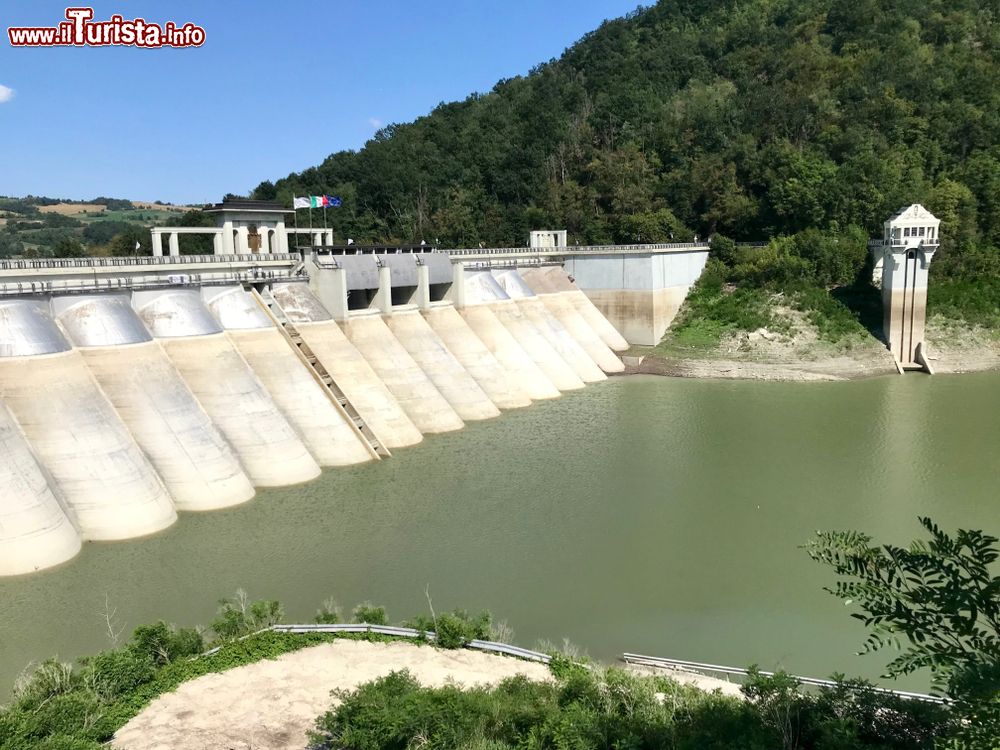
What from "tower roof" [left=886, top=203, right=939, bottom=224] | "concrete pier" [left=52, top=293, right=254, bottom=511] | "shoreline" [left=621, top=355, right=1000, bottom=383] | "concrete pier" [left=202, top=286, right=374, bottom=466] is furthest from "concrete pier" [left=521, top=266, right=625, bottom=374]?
"concrete pier" [left=52, top=293, right=254, bottom=511]

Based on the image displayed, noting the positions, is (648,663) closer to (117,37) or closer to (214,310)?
(214,310)

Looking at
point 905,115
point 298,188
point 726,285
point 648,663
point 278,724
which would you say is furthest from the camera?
point 298,188

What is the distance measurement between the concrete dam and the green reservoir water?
106cm

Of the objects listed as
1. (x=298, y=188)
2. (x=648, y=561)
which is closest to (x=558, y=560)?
(x=648, y=561)

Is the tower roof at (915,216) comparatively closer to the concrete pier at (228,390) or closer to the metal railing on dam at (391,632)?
the concrete pier at (228,390)

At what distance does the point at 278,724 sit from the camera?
10.8 m

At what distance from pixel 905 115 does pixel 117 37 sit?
5132cm

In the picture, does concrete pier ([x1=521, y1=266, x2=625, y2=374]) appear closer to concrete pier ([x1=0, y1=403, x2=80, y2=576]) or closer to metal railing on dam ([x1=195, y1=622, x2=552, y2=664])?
concrete pier ([x1=0, y1=403, x2=80, y2=576])

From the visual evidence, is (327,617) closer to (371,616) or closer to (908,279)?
(371,616)

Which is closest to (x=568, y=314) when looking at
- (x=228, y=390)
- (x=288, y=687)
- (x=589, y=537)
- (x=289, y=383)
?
(x=289, y=383)

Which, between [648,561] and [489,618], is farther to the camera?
[648,561]

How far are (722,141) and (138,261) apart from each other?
4799 centimetres

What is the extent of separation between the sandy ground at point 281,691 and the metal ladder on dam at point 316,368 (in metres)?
13.6

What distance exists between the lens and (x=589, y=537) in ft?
62.4
